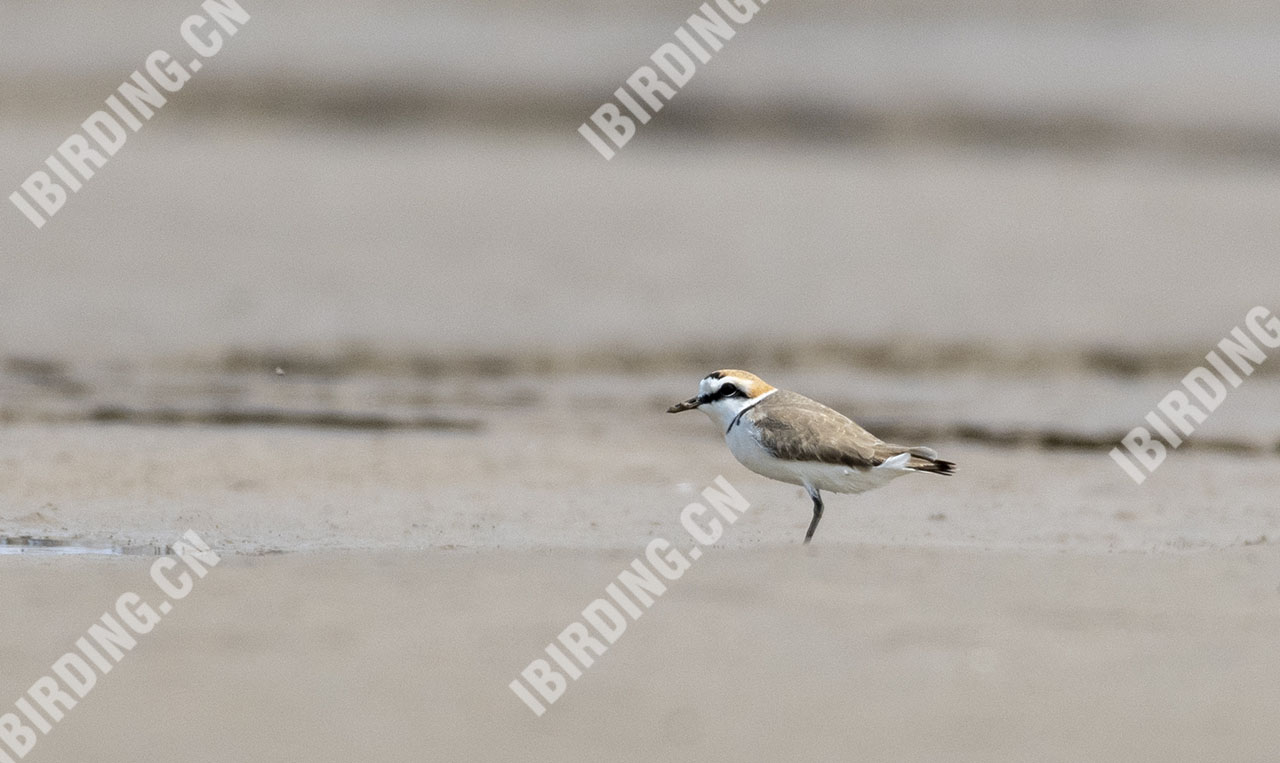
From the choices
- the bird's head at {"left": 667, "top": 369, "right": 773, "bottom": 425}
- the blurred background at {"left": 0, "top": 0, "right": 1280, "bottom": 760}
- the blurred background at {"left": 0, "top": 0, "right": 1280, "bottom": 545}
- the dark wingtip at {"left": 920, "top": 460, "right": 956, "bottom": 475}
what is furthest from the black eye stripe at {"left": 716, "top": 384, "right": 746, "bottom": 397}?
the blurred background at {"left": 0, "top": 0, "right": 1280, "bottom": 545}

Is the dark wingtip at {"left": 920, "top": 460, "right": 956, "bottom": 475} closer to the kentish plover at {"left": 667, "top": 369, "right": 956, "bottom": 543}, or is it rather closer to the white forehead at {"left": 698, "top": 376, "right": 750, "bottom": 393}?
the kentish plover at {"left": 667, "top": 369, "right": 956, "bottom": 543}

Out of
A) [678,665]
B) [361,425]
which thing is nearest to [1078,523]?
[678,665]

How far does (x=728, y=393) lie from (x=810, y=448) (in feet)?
2.27

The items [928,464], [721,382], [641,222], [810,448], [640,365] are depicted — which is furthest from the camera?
[641,222]

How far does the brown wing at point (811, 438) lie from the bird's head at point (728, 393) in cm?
25

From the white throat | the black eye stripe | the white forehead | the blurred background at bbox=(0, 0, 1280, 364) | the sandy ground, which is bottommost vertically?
the sandy ground

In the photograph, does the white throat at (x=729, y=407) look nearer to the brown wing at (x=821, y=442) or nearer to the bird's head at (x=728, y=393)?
the bird's head at (x=728, y=393)

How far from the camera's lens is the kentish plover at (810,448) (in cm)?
815

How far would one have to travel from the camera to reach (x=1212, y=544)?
8562mm

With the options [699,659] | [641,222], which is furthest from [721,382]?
[641,222]

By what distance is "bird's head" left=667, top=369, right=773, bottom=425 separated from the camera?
860 centimetres

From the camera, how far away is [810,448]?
8.11 meters

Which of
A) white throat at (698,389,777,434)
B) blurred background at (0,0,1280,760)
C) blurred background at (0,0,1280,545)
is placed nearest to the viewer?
blurred background at (0,0,1280,760)

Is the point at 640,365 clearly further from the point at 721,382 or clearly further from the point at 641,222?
the point at 721,382
